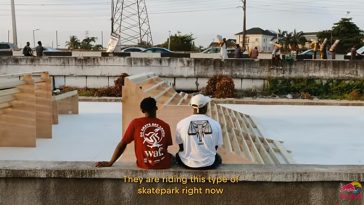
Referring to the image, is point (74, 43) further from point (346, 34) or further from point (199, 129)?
point (199, 129)

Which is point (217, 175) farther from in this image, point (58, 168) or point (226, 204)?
point (58, 168)

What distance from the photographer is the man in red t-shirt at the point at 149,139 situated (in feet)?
11.9

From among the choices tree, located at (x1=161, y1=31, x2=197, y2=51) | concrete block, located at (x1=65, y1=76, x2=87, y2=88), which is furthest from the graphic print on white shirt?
tree, located at (x1=161, y1=31, x2=197, y2=51)

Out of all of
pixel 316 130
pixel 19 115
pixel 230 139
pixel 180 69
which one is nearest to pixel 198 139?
pixel 230 139

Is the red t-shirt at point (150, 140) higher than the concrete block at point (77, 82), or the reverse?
the red t-shirt at point (150, 140)

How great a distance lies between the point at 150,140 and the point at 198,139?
1.29 feet

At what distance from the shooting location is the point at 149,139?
3637mm

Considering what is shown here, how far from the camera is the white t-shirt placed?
3.69 meters

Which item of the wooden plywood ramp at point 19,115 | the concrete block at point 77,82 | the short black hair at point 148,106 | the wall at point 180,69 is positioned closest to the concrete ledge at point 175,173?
the short black hair at point 148,106

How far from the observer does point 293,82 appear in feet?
54.4

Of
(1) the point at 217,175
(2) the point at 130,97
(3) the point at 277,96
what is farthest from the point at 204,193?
(3) the point at 277,96

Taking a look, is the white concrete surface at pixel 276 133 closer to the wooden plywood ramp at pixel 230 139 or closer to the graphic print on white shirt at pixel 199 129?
the wooden plywood ramp at pixel 230 139

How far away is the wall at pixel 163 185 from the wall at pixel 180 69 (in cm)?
1303

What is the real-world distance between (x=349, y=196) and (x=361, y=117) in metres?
7.43
